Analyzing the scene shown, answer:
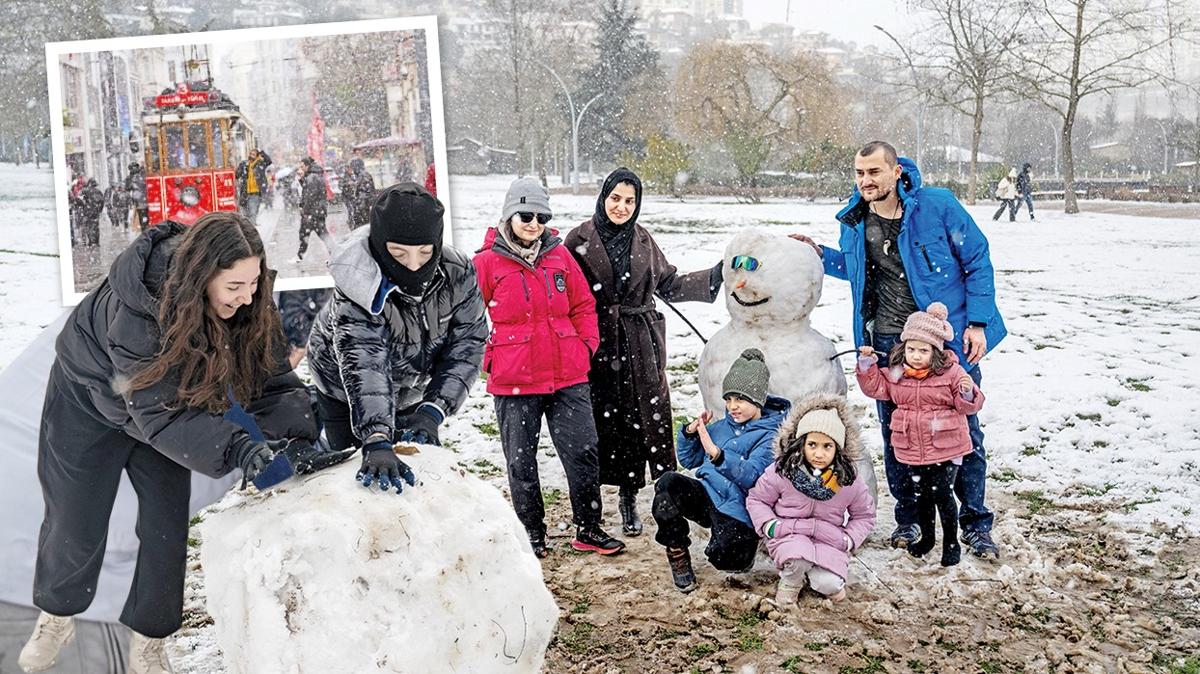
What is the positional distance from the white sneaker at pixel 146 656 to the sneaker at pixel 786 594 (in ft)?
6.35

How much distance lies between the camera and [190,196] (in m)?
5.10

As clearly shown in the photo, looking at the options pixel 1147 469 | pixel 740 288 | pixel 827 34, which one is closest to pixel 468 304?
pixel 740 288

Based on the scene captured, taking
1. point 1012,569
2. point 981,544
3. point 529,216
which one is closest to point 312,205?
point 529,216

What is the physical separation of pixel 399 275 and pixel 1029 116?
3584 cm

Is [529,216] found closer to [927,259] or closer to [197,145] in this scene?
[927,259]

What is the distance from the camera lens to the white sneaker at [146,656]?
3.00 meters

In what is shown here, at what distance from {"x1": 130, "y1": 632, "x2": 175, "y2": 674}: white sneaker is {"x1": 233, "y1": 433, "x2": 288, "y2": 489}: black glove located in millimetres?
809

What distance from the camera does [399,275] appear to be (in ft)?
9.61

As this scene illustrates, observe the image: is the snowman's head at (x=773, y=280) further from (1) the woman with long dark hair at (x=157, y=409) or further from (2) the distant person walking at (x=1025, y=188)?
(2) the distant person walking at (x=1025, y=188)

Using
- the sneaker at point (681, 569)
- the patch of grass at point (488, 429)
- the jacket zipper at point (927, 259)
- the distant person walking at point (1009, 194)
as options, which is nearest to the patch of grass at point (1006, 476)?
the jacket zipper at point (927, 259)

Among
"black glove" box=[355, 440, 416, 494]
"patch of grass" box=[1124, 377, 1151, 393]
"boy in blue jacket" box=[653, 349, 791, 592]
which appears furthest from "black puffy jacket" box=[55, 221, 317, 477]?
"patch of grass" box=[1124, 377, 1151, 393]

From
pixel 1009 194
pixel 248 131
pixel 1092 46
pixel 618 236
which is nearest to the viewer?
pixel 618 236

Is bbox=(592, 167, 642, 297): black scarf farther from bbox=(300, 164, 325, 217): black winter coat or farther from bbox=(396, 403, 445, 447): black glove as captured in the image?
bbox=(300, 164, 325, 217): black winter coat

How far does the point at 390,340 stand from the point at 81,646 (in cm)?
132
